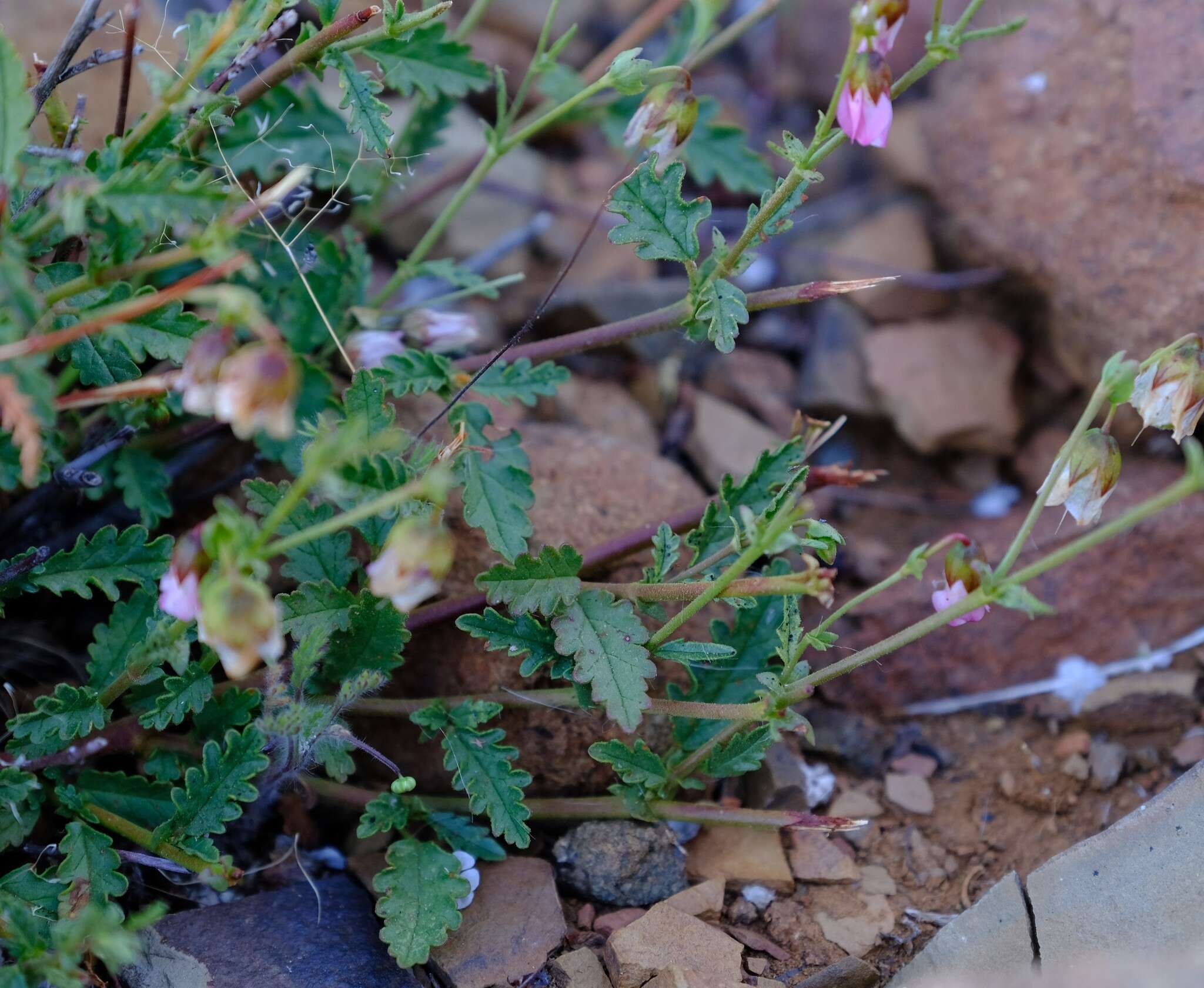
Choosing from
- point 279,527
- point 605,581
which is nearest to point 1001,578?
point 605,581

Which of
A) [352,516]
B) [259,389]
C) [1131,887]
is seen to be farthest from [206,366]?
[1131,887]

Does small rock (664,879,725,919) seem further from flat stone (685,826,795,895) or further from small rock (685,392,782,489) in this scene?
small rock (685,392,782,489)

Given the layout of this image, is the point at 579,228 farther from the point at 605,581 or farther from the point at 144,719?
the point at 144,719

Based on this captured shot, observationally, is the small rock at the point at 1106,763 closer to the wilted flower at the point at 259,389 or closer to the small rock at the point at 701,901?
the small rock at the point at 701,901

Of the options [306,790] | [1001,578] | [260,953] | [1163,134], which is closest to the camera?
[1001,578]

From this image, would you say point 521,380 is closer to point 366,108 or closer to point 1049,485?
point 366,108

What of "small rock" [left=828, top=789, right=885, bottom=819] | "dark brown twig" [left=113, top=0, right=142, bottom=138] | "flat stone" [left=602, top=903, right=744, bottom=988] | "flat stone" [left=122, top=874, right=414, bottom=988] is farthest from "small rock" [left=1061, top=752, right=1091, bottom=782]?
"dark brown twig" [left=113, top=0, right=142, bottom=138]

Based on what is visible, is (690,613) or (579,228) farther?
(579,228)

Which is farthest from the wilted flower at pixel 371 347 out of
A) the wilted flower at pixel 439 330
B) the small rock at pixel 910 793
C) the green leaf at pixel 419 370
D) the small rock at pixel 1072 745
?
the small rock at pixel 1072 745
